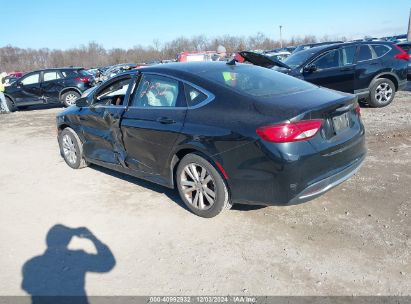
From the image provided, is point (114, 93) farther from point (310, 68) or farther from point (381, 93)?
point (381, 93)

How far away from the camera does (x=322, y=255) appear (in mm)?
3188

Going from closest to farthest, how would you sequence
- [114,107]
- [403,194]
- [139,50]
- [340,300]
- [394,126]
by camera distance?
[340,300] < [403,194] < [114,107] < [394,126] < [139,50]

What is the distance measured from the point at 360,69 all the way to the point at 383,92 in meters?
0.89

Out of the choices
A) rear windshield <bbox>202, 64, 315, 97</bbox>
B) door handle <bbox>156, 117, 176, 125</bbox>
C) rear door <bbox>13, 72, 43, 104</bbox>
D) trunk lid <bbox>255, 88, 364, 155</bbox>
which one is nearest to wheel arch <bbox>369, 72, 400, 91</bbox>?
rear windshield <bbox>202, 64, 315, 97</bbox>

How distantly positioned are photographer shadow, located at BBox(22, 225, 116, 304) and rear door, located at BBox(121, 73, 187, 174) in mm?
1120

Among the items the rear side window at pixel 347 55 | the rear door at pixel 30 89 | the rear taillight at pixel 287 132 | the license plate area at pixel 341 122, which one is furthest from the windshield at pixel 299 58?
the rear door at pixel 30 89

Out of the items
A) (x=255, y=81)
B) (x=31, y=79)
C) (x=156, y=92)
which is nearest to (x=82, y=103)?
(x=156, y=92)

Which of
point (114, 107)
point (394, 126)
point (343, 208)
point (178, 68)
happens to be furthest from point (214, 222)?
point (394, 126)

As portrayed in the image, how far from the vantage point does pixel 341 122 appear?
3621mm

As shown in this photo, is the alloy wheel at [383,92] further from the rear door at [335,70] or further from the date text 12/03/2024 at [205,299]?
the date text 12/03/2024 at [205,299]

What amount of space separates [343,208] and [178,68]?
2.42 metres

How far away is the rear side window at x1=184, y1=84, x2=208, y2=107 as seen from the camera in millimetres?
3832

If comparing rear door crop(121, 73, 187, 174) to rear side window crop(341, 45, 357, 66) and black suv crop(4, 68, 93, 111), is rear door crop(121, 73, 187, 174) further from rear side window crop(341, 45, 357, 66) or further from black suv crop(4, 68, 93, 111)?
black suv crop(4, 68, 93, 111)

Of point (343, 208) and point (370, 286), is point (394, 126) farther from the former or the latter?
point (370, 286)
